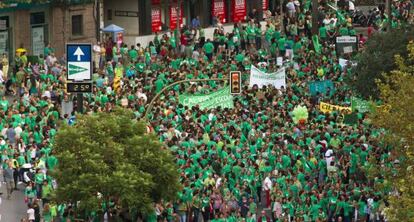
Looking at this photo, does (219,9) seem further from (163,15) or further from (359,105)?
(359,105)

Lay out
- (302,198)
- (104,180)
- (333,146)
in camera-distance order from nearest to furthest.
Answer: (104,180), (302,198), (333,146)

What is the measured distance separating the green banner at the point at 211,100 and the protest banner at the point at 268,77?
3.30 meters

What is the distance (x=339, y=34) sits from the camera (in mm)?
80812

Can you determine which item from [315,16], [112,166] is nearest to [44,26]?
[315,16]

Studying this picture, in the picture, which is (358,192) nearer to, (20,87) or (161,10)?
(20,87)

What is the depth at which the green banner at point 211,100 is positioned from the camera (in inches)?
2633

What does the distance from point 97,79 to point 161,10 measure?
18958mm

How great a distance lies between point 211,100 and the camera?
67.2m

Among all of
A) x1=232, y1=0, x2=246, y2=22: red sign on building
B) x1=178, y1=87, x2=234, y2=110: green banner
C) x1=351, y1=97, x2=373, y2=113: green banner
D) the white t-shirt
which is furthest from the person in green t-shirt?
the white t-shirt

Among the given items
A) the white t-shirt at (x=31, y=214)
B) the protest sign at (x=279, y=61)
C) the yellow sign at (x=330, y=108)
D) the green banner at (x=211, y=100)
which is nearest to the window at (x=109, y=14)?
the protest sign at (x=279, y=61)

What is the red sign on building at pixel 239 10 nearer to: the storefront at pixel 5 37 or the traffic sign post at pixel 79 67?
the storefront at pixel 5 37

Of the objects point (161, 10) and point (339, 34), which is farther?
point (161, 10)

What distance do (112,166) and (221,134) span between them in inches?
309

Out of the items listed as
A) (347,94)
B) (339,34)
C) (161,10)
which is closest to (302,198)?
(347,94)
